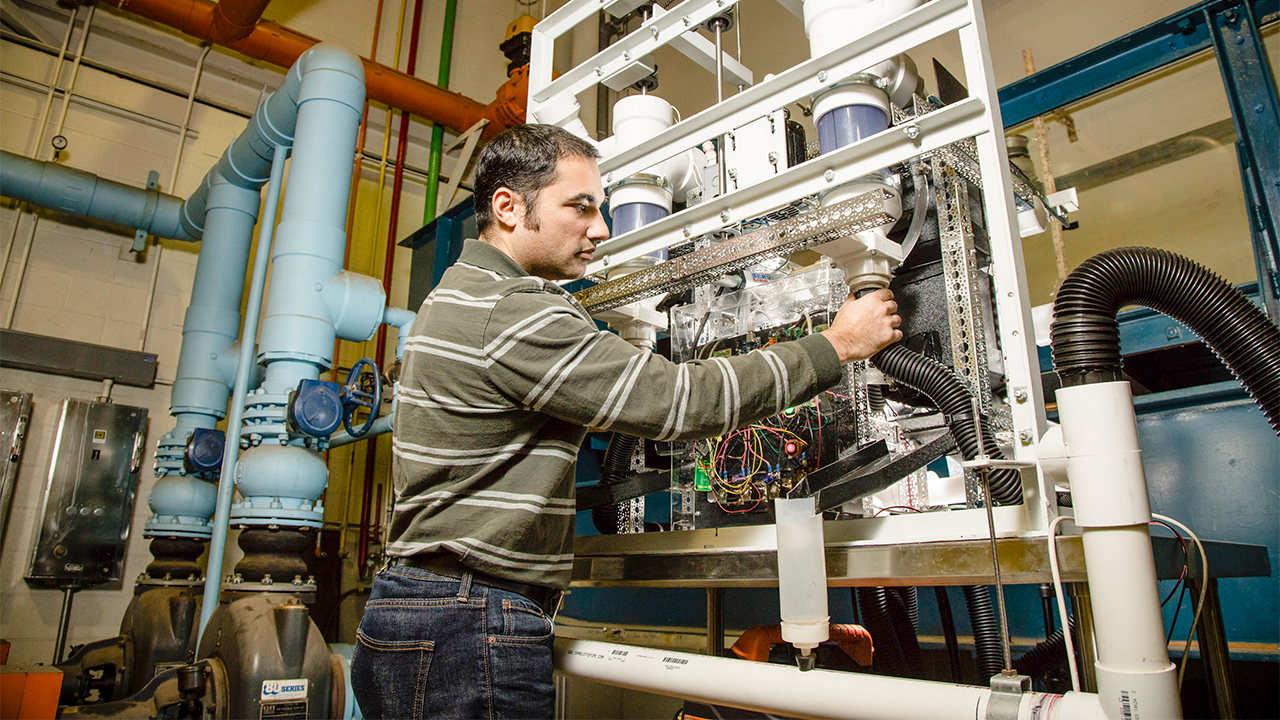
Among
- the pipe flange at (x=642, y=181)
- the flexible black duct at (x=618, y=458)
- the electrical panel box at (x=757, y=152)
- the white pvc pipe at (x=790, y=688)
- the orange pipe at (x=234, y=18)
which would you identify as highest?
the orange pipe at (x=234, y=18)

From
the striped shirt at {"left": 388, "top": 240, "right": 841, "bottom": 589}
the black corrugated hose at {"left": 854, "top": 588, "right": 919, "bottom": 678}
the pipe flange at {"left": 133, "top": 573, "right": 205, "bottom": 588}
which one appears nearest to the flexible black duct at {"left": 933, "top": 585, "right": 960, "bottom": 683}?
the black corrugated hose at {"left": 854, "top": 588, "right": 919, "bottom": 678}

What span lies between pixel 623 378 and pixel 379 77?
11.9 ft

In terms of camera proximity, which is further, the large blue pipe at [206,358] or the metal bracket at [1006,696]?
the large blue pipe at [206,358]

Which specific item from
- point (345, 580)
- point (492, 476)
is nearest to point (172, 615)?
point (345, 580)

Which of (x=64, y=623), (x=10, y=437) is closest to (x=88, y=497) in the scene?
(x=10, y=437)

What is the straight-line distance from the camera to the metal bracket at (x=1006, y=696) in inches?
25.5

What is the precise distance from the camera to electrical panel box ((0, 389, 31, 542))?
275cm

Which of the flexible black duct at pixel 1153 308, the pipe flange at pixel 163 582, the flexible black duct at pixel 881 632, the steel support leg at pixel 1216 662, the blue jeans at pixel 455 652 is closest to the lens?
the flexible black duct at pixel 1153 308

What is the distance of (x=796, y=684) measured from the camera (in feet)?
A: 2.65

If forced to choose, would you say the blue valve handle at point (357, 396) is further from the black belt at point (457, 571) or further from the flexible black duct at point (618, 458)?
the black belt at point (457, 571)

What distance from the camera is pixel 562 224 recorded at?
3.73 ft

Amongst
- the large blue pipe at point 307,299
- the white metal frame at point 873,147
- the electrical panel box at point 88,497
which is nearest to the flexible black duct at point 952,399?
the white metal frame at point 873,147

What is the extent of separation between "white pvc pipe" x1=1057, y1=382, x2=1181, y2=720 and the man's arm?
1.04 ft

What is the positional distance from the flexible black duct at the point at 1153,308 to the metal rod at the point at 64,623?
3525 millimetres
